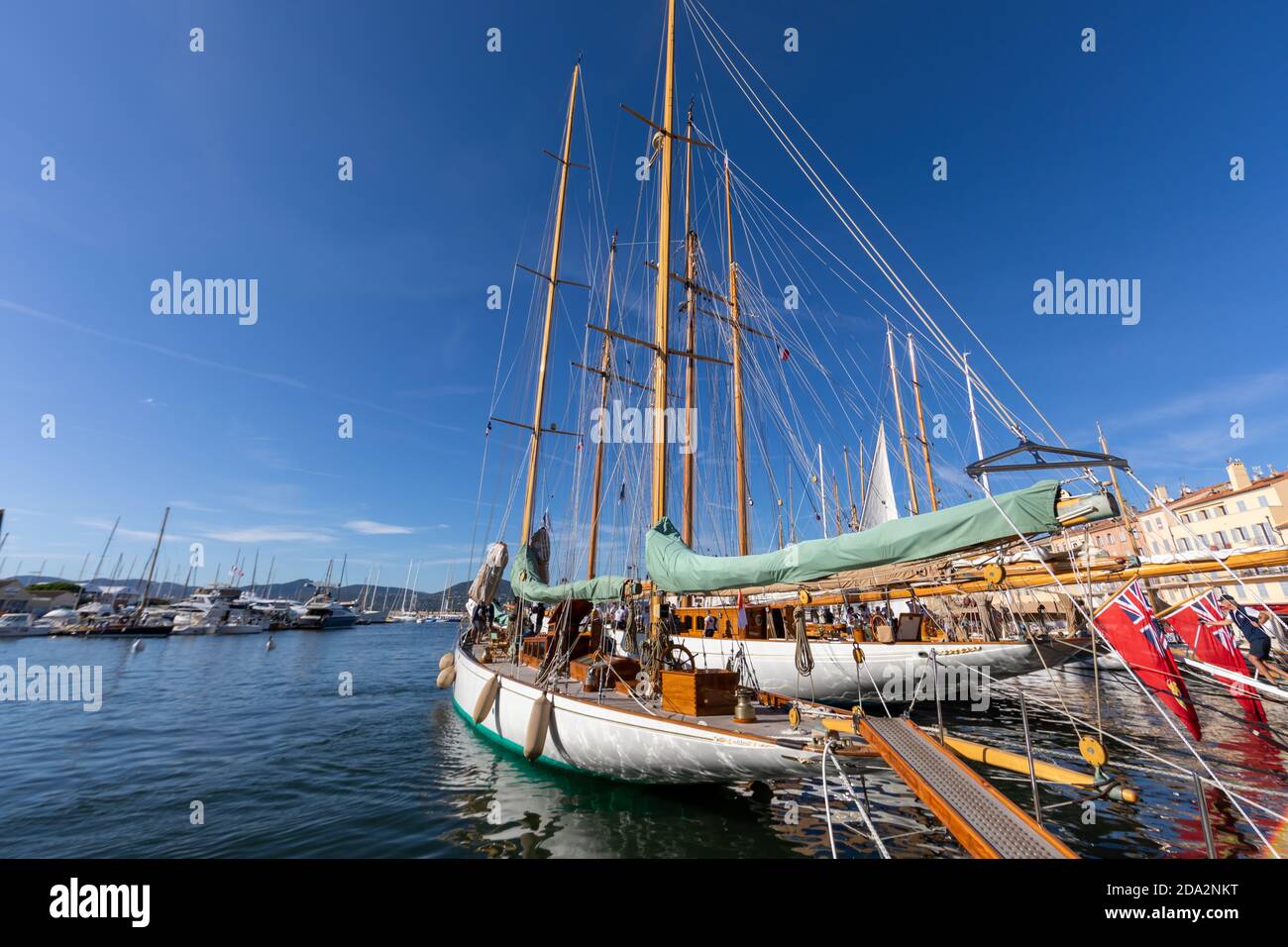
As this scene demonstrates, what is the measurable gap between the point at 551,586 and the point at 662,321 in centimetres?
925

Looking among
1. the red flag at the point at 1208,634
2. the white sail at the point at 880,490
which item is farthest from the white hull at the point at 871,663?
the white sail at the point at 880,490

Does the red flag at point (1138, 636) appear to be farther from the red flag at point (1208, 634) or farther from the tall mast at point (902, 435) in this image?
the tall mast at point (902, 435)

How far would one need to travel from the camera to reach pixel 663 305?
13984 millimetres

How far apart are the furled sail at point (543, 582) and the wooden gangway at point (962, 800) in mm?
7180

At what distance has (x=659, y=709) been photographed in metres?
9.63

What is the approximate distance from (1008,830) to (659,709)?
627 centimetres

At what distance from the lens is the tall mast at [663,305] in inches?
494

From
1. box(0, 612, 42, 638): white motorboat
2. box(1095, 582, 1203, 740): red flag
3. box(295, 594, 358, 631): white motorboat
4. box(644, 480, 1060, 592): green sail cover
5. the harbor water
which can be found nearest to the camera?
box(644, 480, 1060, 592): green sail cover

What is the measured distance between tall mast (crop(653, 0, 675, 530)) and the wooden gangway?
19.7 ft

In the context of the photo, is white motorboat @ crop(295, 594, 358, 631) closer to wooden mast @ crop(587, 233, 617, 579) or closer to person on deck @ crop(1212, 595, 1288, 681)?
wooden mast @ crop(587, 233, 617, 579)

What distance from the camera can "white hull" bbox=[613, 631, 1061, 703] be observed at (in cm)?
1641

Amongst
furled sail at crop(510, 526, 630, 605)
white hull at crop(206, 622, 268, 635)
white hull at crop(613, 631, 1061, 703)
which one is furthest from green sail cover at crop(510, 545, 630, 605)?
white hull at crop(206, 622, 268, 635)
